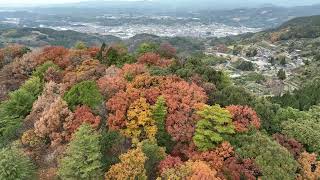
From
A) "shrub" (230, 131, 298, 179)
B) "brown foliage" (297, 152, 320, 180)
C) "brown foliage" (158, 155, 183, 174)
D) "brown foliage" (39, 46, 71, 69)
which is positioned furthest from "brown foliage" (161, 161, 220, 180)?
"brown foliage" (39, 46, 71, 69)

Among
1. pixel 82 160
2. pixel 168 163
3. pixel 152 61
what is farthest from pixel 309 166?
pixel 152 61

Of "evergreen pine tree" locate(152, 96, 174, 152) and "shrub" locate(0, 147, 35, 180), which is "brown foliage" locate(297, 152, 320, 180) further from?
"shrub" locate(0, 147, 35, 180)

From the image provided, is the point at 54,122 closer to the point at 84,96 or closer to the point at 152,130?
the point at 84,96

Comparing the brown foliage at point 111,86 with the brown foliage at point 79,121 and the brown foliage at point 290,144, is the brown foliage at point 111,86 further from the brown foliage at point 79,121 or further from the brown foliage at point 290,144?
the brown foliage at point 290,144

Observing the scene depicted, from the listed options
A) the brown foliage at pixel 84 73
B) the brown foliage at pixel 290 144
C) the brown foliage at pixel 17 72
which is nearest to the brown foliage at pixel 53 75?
the brown foliage at pixel 84 73

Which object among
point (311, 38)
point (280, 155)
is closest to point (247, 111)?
point (280, 155)

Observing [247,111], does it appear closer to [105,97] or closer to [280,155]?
[280,155]

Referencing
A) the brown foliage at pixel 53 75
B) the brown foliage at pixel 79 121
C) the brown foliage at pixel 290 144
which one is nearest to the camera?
the brown foliage at pixel 290 144
